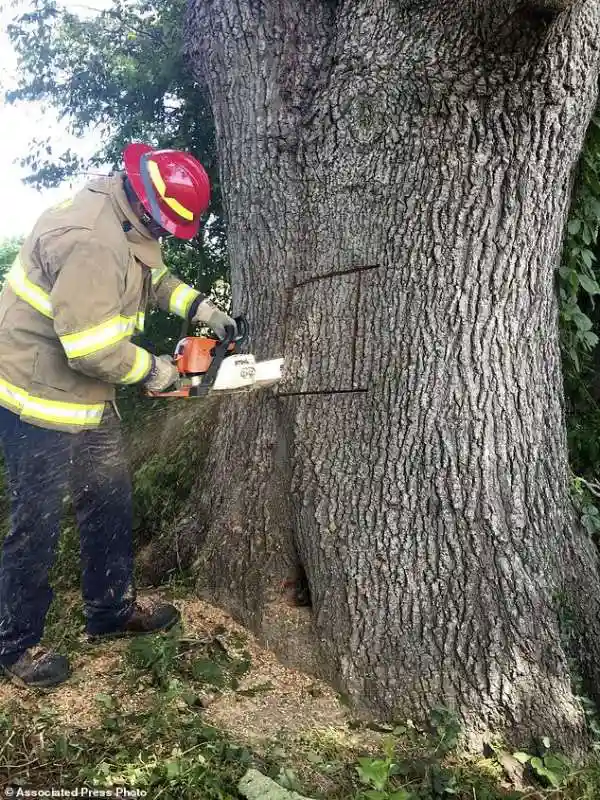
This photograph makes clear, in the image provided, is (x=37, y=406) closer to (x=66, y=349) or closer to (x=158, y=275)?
(x=66, y=349)

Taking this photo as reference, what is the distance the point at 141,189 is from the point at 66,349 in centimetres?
68

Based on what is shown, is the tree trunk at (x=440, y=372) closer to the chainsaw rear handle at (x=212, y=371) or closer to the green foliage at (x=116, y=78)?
the chainsaw rear handle at (x=212, y=371)

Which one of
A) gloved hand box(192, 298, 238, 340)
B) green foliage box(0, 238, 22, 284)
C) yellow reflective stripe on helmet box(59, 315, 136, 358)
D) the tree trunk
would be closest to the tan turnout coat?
yellow reflective stripe on helmet box(59, 315, 136, 358)

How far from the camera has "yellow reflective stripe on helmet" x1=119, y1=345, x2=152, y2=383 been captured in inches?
100

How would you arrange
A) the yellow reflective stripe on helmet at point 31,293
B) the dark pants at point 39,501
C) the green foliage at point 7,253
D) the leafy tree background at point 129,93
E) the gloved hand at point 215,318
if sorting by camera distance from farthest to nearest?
the green foliage at point 7,253 → the leafy tree background at point 129,93 → the gloved hand at point 215,318 → the dark pants at point 39,501 → the yellow reflective stripe on helmet at point 31,293

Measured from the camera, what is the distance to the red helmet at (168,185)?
2.54 metres

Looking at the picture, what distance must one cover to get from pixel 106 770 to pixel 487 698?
4.23 feet

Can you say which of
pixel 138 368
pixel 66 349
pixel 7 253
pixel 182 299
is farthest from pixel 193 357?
pixel 7 253

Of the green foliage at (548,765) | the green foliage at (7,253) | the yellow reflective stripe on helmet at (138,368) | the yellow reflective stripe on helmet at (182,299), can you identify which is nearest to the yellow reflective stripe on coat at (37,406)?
the yellow reflective stripe on helmet at (138,368)

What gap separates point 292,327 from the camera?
9.16ft

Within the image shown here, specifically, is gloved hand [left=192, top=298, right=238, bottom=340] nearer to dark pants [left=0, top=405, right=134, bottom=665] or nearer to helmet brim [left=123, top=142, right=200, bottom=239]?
helmet brim [left=123, top=142, right=200, bottom=239]

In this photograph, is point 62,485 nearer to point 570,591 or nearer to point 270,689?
point 270,689

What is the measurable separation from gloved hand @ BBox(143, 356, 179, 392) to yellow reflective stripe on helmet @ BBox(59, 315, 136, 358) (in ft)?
0.81

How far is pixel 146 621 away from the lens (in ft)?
9.16
